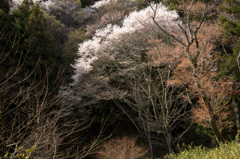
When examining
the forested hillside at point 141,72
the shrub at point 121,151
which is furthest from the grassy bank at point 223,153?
the shrub at point 121,151

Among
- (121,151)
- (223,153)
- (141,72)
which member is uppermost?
(223,153)

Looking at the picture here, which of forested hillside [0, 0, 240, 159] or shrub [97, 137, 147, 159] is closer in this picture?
forested hillside [0, 0, 240, 159]

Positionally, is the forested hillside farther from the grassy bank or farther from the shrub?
the grassy bank

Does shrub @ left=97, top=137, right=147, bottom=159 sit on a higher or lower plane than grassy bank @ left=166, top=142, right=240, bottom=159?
lower

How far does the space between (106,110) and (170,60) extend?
20.0 feet

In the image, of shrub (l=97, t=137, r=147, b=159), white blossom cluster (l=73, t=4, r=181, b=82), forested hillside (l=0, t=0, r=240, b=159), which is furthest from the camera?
white blossom cluster (l=73, t=4, r=181, b=82)

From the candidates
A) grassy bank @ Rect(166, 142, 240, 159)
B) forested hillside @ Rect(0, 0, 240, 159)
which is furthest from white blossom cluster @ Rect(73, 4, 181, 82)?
grassy bank @ Rect(166, 142, 240, 159)

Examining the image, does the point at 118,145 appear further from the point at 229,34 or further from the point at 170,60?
the point at 229,34

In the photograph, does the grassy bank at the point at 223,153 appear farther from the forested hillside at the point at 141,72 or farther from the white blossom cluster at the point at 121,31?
the white blossom cluster at the point at 121,31

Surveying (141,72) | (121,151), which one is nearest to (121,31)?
(141,72)

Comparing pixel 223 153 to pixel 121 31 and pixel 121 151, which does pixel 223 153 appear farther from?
pixel 121 31

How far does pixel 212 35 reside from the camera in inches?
441

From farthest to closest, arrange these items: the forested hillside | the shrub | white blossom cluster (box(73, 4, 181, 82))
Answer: white blossom cluster (box(73, 4, 181, 82)) < the shrub < the forested hillside

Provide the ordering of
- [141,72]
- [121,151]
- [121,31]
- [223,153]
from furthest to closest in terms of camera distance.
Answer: [121,31] → [141,72] → [121,151] → [223,153]
